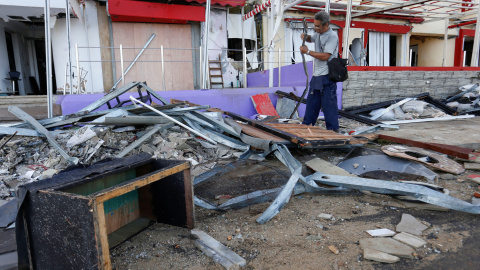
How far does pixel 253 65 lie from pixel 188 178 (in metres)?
10.4

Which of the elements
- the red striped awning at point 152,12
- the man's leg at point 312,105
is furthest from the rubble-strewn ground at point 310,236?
the red striped awning at point 152,12

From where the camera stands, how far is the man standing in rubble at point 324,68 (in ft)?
15.6

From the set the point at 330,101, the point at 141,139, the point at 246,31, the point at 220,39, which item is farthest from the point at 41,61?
the point at 330,101

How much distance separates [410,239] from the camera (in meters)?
1.96

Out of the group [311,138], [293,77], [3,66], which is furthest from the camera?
[3,66]

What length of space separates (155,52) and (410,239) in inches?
418

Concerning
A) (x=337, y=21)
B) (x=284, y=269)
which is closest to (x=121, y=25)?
(x=337, y=21)

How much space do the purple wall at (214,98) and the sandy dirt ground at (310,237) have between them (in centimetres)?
433

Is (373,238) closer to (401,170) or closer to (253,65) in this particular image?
(401,170)

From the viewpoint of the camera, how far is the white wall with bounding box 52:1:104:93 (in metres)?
9.89

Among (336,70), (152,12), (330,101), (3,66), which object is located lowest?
(330,101)

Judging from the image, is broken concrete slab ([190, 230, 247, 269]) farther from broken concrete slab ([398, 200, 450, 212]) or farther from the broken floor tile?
broken concrete slab ([398, 200, 450, 212])

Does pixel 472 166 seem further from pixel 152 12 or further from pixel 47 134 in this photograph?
pixel 152 12

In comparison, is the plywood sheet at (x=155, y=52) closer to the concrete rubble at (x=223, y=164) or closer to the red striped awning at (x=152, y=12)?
the red striped awning at (x=152, y=12)
